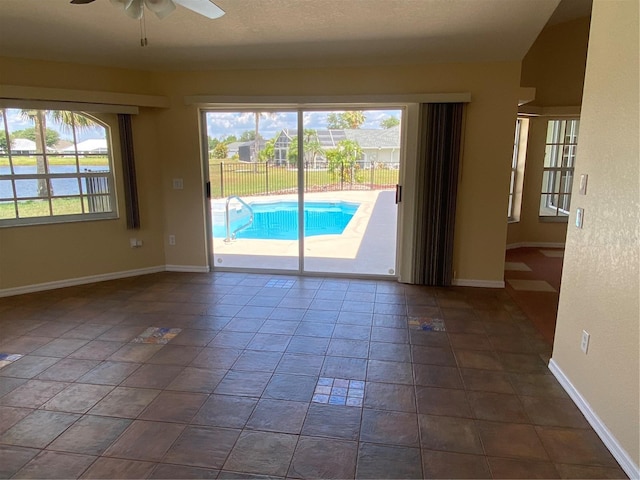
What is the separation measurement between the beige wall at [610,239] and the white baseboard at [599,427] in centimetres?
3

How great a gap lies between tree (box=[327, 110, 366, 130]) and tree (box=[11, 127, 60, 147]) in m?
2.96

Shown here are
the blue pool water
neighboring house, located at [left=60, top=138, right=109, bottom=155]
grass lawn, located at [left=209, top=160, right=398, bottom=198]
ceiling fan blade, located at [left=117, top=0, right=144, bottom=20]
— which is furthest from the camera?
the blue pool water

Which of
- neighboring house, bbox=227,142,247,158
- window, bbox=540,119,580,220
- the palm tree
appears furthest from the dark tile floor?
window, bbox=540,119,580,220

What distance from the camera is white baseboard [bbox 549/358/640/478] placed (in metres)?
1.85

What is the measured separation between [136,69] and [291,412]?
4163mm

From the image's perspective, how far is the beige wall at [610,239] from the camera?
1912 mm

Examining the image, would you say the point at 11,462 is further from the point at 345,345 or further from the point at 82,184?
the point at 82,184

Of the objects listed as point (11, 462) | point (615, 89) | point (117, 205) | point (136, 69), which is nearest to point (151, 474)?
point (11, 462)

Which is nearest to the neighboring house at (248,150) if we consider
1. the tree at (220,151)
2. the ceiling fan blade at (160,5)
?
the tree at (220,151)

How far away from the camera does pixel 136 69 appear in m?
4.57

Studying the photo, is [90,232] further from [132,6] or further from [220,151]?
[132,6]

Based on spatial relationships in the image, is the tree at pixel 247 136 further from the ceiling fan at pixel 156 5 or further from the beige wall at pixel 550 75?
the beige wall at pixel 550 75

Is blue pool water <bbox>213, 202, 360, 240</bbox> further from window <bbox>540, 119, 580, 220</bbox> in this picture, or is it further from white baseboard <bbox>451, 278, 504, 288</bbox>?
window <bbox>540, 119, 580, 220</bbox>

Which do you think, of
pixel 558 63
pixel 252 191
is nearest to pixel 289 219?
pixel 252 191
